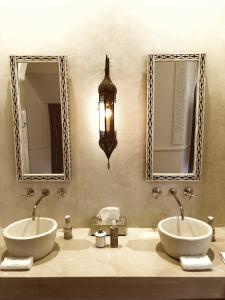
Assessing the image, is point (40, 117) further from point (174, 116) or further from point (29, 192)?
point (174, 116)

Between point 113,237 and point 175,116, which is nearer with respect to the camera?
point 113,237

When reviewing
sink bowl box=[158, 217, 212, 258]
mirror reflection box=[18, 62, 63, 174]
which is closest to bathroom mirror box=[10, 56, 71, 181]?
mirror reflection box=[18, 62, 63, 174]

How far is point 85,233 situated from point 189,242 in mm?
734

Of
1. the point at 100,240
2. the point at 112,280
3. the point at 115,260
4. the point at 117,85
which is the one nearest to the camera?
the point at 112,280

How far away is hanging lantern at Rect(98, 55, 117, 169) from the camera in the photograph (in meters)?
1.72

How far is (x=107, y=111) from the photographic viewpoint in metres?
1.73

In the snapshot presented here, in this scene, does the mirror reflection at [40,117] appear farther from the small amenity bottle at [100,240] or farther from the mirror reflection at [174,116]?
the mirror reflection at [174,116]

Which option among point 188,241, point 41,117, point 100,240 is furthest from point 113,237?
point 41,117

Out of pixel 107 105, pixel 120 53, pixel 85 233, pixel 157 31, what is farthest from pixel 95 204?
pixel 157 31

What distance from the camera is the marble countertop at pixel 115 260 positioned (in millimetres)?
1450

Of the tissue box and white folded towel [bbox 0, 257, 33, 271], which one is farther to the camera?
the tissue box

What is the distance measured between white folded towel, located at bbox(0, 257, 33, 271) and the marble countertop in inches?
0.9

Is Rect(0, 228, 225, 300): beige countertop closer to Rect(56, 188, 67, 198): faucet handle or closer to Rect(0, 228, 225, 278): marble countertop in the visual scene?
Rect(0, 228, 225, 278): marble countertop

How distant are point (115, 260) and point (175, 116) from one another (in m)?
0.98
